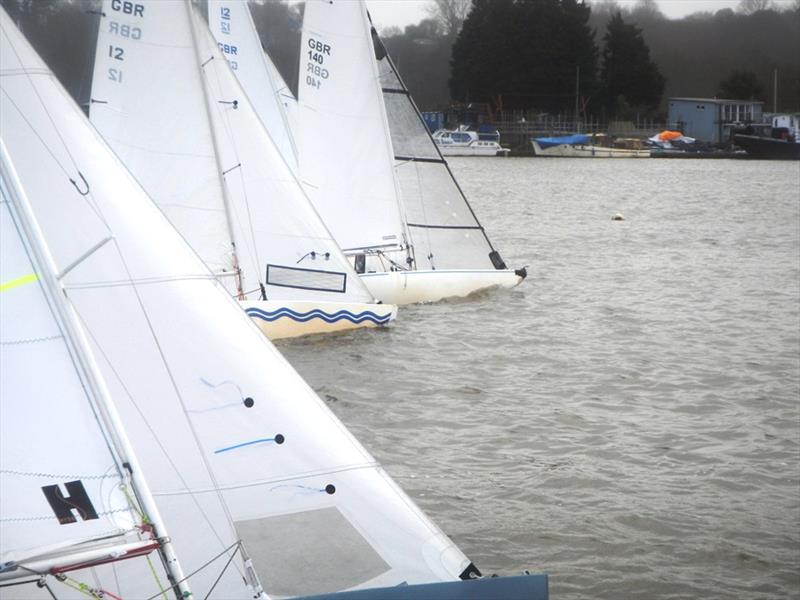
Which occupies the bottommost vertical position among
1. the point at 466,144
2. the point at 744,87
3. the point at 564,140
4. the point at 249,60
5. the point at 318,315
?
the point at 564,140

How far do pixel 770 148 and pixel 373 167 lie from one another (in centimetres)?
5436

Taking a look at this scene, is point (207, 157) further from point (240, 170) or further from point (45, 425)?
point (45, 425)

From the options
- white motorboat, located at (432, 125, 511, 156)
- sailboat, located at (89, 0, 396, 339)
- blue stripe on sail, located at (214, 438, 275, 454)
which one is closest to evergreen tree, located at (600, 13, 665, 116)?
white motorboat, located at (432, 125, 511, 156)

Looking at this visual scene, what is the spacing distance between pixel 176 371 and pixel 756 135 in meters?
70.3

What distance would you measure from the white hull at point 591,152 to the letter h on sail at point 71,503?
221 feet

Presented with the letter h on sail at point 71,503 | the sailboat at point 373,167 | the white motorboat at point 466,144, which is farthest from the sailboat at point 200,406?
the white motorboat at point 466,144

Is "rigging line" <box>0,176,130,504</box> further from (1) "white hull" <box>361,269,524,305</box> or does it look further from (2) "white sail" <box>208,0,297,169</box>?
(2) "white sail" <box>208,0,297,169</box>

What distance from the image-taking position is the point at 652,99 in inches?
3278

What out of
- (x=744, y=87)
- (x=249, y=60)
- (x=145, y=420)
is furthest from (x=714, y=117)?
(x=145, y=420)

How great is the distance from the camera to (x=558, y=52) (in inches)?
3113

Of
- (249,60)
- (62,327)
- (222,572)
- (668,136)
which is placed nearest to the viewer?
(62,327)

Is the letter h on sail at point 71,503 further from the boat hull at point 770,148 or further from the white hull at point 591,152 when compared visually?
the white hull at point 591,152

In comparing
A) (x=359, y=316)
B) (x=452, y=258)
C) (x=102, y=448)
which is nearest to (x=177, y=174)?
(x=359, y=316)

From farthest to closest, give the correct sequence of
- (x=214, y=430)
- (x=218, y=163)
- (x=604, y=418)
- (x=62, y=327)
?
(x=218, y=163), (x=604, y=418), (x=214, y=430), (x=62, y=327)
